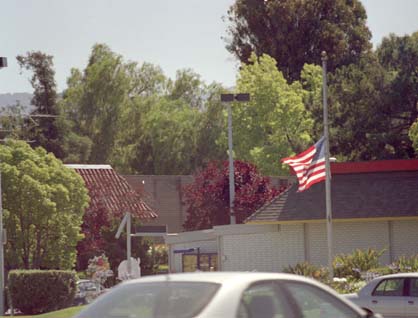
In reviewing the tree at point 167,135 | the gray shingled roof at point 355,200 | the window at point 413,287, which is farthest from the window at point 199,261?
the tree at point 167,135

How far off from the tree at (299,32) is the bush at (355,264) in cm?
4702

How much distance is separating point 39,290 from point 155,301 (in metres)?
27.8

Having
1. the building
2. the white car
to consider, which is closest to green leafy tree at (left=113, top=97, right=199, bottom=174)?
the building

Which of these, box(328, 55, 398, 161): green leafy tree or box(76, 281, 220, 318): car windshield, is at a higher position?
box(328, 55, 398, 161): green leafy tree

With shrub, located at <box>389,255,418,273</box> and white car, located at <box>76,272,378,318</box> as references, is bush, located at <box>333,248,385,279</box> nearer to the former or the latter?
shrub, located at <box>389,255,418,273</box>

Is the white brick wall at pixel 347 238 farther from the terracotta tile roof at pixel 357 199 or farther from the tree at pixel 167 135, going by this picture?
the tree at pixel 167 135

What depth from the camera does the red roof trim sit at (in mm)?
42906

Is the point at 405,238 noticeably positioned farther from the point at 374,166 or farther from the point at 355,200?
the point at 374,166

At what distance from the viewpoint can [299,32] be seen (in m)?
85.3

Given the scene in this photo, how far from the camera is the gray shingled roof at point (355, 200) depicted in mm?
41138

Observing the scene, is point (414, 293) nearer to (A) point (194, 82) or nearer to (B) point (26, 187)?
(B) point (26, 187)

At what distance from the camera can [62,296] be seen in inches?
1489

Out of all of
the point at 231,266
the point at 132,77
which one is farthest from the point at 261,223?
the point at 132,77

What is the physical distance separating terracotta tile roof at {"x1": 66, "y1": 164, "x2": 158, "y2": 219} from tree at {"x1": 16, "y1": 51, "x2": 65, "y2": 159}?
20.6 meters
